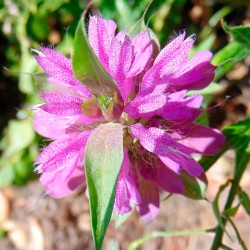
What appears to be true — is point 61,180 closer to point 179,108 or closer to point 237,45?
point 179,108

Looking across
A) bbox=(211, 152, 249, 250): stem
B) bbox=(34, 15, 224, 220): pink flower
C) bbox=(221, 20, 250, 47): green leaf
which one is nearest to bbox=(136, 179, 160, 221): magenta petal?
bbox=(34, 15, 224, 220): pink flower

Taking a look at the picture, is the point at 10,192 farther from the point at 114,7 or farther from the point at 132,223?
the point at 114,7

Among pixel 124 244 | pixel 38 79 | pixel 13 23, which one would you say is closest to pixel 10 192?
pixel 124 244

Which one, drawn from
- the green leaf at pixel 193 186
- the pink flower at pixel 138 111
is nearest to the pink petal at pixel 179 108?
the pink flower at pixel 138 111

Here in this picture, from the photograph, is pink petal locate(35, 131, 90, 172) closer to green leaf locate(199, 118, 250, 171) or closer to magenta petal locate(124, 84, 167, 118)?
magenta petal locate(124, 84, 167, 118)

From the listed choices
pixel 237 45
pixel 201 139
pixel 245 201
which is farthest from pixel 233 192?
pixel 237 45

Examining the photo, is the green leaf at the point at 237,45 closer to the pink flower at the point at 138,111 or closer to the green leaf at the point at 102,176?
the pink flower at the point at 138,111

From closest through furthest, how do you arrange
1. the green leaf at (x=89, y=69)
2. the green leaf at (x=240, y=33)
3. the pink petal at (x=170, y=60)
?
1. the green leaf at (x=89, y=69)
2. the pink petal at (x=170, y=60)
3. the green leaf at (x=240, y=33)
